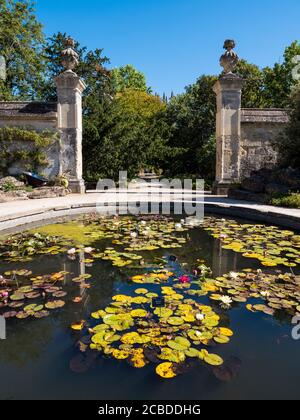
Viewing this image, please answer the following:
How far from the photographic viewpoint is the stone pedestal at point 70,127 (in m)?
Result: 10.3

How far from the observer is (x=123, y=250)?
14.3ft

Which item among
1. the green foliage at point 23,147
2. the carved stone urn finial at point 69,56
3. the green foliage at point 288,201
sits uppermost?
the carved stone urn finial at point 69,56

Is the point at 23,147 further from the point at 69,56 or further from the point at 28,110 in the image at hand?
the point at 69,56

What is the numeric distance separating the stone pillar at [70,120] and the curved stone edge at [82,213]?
329 centimetres

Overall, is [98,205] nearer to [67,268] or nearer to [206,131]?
[67,268]

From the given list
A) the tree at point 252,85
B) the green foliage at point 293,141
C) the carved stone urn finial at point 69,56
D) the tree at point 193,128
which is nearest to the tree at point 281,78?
the tree at point 252,85

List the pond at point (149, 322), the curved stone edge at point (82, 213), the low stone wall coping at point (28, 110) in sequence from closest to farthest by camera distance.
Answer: the pond at point (149, 322)
the curved stone edge at point (82, 213)
the low stone wall coping at point (28, 110)

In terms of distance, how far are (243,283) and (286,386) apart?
4.71 ft

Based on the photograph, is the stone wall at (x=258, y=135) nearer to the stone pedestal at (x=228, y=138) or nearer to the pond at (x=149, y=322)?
the stone pedestal at (x=228, y=138)

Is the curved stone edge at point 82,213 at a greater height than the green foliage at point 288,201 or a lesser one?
lesser

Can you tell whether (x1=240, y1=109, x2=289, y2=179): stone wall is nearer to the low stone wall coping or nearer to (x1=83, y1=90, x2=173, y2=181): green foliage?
(x1=83, y1=90, x2=173, y2=181): green foliage

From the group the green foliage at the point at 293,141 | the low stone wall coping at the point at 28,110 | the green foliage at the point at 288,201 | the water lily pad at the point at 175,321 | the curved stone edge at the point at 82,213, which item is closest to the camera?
the water lily pad at the point at 175,321

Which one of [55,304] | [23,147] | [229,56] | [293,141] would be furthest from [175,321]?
[229,56]

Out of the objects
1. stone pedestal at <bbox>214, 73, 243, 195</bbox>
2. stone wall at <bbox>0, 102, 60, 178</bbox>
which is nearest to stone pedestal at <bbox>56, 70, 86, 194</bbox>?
stone wall at <bbox>0, 102, 60, 178</bbox>
